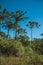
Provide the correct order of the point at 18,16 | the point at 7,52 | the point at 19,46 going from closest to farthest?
the point at 7,52 → the point at 19,46 → the point at 18,16

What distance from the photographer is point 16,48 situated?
23844 mm

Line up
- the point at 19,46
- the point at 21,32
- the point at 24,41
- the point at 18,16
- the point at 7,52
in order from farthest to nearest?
1. the point at 21,32
2. the point at 18,16
3. the point at 24,41
4. the point at 19,46
5. the point at 7,52

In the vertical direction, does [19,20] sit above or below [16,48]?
above

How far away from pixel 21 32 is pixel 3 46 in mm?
30436

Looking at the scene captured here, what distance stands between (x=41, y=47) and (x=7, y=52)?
1181cm

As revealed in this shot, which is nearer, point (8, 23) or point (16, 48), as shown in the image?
point (16, 48)

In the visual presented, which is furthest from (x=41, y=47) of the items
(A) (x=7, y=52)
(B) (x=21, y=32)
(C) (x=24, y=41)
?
(B) (x=21, y=32)

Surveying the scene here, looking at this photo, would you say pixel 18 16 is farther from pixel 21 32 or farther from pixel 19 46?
pixel 19 46

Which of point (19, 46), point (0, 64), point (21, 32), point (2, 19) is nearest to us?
point (0, 64)

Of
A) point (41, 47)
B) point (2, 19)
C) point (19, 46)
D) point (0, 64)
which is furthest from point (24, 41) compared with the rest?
point (0, 64)

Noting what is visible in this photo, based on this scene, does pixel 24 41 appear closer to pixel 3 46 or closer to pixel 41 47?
pixel 41 47

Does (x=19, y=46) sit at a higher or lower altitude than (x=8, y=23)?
lower

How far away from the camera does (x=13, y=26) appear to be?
47688mm

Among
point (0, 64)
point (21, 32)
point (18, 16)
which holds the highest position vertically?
point (18, 16)
